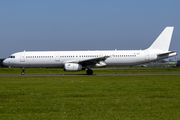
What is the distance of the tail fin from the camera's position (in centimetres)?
3350

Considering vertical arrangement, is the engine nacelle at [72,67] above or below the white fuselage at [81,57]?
below

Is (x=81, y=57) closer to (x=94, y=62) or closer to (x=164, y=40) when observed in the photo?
(x=94, y=62)

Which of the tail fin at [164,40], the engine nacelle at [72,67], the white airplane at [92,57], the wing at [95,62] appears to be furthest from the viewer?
the tail fin at [164,40]

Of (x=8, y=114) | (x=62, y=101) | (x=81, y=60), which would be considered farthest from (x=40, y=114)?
(x=81, y=60)

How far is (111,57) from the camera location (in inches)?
1277

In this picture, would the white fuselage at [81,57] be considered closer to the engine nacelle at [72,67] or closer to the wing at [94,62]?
the wing at [94,62]

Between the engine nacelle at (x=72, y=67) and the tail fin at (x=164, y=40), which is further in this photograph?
the tail fin at (x=164, y=40)

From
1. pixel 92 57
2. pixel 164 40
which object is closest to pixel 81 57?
pixel 92 57

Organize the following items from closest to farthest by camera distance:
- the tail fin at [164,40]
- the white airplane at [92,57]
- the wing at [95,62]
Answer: the wing at [95,62] < the white airplane at [92,57] < the tail fin at [164,40]

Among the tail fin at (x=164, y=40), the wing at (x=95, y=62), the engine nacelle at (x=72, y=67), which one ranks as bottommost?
the engine nacelle at (x=72, y=67)

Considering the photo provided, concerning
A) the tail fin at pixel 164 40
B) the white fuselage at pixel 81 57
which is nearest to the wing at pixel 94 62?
the white fuselage at pixel 81 57

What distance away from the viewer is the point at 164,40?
33.6 meters

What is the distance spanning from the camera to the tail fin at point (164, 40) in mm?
33500

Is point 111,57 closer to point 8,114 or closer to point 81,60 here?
point 81,60
